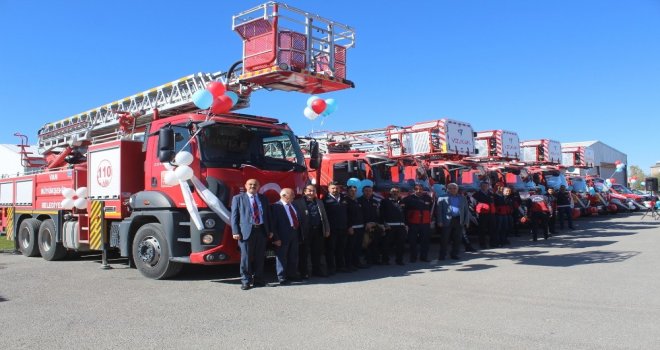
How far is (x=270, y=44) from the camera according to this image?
28.8 ft

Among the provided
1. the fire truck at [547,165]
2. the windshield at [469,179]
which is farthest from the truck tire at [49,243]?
the fire truck at [547,165]

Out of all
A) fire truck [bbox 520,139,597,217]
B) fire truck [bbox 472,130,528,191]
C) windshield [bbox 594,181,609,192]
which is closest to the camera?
fire truck [bbox 472,130,528,191]

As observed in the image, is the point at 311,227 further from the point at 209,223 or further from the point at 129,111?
the point at 129,111

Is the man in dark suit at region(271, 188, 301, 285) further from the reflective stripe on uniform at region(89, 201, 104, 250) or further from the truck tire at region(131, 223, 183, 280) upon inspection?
the reflective stripe on uniform at region(89, 201, 104, 250)

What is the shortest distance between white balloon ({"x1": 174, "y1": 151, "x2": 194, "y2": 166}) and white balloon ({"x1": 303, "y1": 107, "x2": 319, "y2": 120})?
10.2 feet

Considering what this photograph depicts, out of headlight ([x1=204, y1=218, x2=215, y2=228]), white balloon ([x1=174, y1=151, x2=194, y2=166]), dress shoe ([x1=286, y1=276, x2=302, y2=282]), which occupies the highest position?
white balloon ([x1=174, y1=151, x2=194, y2=166])

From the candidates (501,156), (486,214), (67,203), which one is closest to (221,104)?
(67,203)

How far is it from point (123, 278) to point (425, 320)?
5.37 metres

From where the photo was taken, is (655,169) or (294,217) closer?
(294,217)

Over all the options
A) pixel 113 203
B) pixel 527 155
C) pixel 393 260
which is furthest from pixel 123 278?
pixel 527 155

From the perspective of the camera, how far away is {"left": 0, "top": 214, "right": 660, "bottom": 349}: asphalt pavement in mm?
4891

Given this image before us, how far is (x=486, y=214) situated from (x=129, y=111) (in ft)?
29.2

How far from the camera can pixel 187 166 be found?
7.59 meters

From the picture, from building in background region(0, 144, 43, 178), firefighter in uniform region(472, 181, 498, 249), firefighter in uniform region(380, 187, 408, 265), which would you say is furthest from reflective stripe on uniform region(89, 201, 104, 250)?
building in background region(0, 144, 43, 178)
